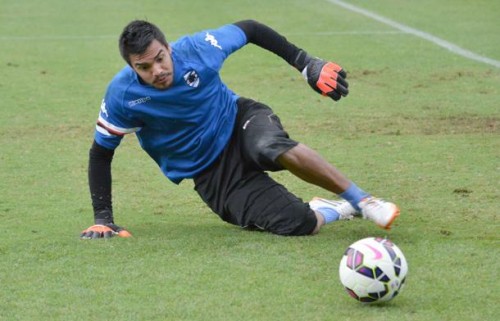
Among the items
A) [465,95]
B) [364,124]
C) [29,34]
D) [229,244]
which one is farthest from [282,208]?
[29,34]

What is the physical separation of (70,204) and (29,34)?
11797 mm

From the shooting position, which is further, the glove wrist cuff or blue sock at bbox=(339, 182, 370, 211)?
the glove wrist cuff

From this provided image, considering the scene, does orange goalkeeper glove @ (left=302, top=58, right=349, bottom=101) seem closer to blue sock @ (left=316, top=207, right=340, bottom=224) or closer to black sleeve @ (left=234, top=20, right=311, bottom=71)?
black sleeve @ (left=234, top=20, right=311, bottom=71)

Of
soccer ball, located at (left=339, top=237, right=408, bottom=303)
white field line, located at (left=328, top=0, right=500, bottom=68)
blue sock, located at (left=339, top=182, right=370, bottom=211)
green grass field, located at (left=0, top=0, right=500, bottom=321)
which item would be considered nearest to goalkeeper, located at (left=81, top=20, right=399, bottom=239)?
blue sock, located at (left=339, top=182, right=370, bottom=211)

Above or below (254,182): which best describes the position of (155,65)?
above

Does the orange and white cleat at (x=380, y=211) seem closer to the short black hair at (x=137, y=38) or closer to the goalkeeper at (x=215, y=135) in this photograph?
the goalkeeper at (x=215, y=135)

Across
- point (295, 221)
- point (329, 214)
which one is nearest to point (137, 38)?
point (295, 221)

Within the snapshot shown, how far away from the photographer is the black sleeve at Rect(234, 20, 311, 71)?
27.2ft

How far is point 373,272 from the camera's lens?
6109 millimetres

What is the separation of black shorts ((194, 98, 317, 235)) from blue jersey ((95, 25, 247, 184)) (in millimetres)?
93

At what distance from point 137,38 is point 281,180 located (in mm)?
2769

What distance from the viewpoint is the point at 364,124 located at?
A: 1221 centimetres

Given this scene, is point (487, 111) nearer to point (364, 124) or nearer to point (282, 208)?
point (364, 124)

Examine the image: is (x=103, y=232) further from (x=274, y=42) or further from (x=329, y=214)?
(x=274, y=42)
